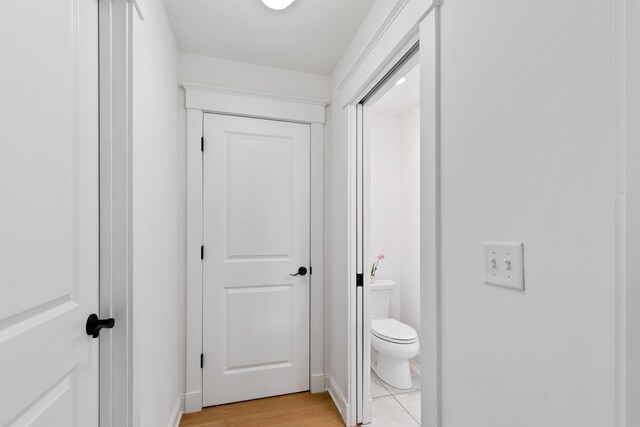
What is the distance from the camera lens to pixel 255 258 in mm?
2180

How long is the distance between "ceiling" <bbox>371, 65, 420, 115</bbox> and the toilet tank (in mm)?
1658

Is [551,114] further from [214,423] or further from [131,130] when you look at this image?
[214,423]

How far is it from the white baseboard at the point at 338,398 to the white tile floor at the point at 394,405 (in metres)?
0.17

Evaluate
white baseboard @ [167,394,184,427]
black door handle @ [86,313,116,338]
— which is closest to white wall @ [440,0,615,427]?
black door handle @ [86,313,116,338]

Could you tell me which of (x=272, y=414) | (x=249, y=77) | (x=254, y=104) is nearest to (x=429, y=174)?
(x=254, y=104)

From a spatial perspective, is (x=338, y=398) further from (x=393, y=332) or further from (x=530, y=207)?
(x=530, y=207)

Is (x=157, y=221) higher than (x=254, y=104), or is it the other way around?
(x=254, y=104)

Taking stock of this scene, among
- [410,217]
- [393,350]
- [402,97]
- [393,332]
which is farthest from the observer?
[410,217]

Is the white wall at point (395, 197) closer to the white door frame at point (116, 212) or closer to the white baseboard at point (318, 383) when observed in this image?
the white baseboard at point (318, 383)

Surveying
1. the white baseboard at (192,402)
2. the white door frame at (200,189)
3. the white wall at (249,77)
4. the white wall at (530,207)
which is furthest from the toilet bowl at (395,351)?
the white wall at (249,77)

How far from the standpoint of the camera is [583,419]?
24.1 inches

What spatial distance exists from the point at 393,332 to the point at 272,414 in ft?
3.44

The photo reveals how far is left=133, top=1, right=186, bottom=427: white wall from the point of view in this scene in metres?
1.17

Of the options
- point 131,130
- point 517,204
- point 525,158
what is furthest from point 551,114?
point 131,130
